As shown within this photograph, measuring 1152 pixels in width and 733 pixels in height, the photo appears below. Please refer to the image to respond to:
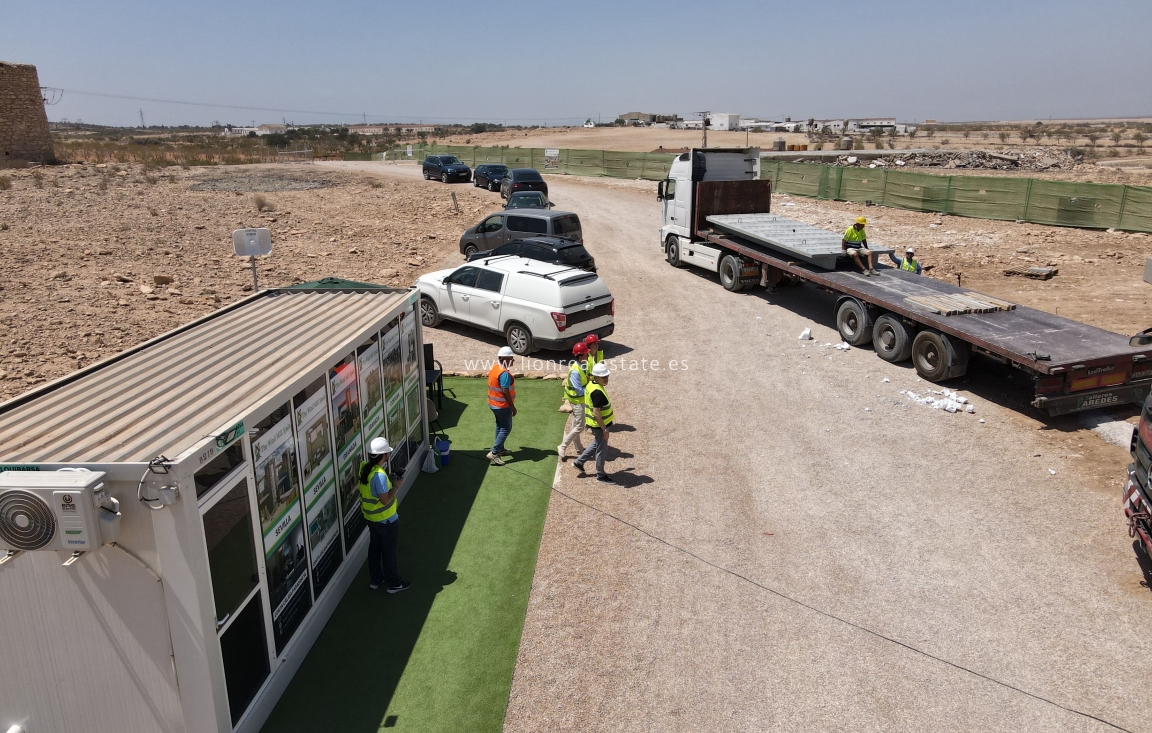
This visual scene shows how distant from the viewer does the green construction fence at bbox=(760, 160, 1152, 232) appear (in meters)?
25.2

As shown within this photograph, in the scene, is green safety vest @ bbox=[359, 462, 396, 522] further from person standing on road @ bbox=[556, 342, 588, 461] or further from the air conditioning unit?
person standing on road @ bbox=[556, 342, 588, 461]

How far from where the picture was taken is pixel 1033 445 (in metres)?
10.8

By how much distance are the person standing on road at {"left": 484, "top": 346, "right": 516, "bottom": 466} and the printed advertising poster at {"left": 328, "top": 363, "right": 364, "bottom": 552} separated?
7.78 feet

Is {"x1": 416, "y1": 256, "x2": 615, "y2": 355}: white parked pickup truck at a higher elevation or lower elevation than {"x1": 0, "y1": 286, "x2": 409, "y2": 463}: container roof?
lower

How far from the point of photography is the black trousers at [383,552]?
7250mm

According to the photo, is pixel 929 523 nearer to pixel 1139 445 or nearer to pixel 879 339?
pixel 1139 445

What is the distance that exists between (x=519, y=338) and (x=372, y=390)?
6612 millimetres

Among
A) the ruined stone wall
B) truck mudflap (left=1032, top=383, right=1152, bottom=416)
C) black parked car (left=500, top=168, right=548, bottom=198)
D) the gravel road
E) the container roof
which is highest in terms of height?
the ruined stone wall

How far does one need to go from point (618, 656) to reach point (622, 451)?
14.3 feet

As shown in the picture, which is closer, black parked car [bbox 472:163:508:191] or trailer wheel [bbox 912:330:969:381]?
trailer wheel [bbox 912:330:969:381]

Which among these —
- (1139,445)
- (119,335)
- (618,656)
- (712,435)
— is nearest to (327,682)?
(618,656)

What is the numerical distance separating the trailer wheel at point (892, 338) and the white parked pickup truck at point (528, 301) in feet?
16.7

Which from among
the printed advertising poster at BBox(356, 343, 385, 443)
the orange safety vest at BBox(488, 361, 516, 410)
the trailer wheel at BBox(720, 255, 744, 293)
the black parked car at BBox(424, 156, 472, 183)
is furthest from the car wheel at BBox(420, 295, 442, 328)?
the black parked car at BBox(424, 156, 472, 183)

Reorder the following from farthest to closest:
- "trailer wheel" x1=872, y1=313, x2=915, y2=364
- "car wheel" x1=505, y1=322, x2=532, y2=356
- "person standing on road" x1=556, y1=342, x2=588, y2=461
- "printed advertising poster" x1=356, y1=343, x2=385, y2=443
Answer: "car wheel" x1=505, y1=322, x2=532, y2=356, "trailer wheel" x1=872, y1=313, x2=915, y2=364, "person standing on road" x1=556, y1=342, x2=588, y2=461, "printed advertising poster" x1=356, y1=343, x2=385, y2=443
